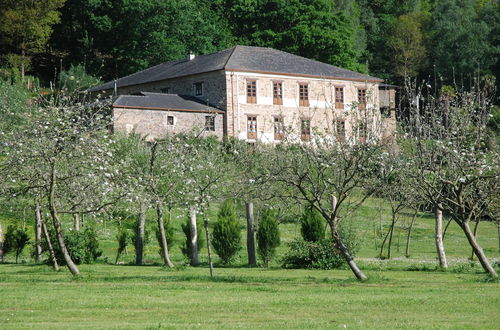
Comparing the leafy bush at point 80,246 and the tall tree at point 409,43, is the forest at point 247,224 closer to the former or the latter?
the leafy bush at point 80,246

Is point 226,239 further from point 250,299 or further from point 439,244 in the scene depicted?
point 250,299

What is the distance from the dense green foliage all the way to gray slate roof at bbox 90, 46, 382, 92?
728 cm

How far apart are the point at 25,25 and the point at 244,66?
22.4m

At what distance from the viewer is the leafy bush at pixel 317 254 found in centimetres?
2388

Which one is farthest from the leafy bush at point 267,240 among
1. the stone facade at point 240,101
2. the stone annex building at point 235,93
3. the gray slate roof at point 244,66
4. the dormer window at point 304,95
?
the dormer window at point 304,95

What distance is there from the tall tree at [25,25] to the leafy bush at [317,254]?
46.5 metres

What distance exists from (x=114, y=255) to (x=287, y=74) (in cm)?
3003

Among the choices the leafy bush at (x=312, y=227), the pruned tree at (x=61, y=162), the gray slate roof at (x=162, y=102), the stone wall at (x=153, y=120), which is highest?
the gray slate roof at (x=162, y=102)

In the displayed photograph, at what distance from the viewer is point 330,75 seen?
5938 centimetres

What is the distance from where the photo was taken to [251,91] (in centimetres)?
5634

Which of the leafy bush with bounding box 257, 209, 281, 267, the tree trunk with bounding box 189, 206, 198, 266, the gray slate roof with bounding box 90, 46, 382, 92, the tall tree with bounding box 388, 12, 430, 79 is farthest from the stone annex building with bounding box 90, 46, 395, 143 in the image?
the leafy bush with bounding box 257, 209, 281, 267

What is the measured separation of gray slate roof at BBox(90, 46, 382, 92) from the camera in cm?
5662

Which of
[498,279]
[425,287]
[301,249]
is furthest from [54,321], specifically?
[301,249]

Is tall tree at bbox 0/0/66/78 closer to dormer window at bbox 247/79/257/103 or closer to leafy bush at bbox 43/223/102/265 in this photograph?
dormer window at bbox 247/79/257/103
